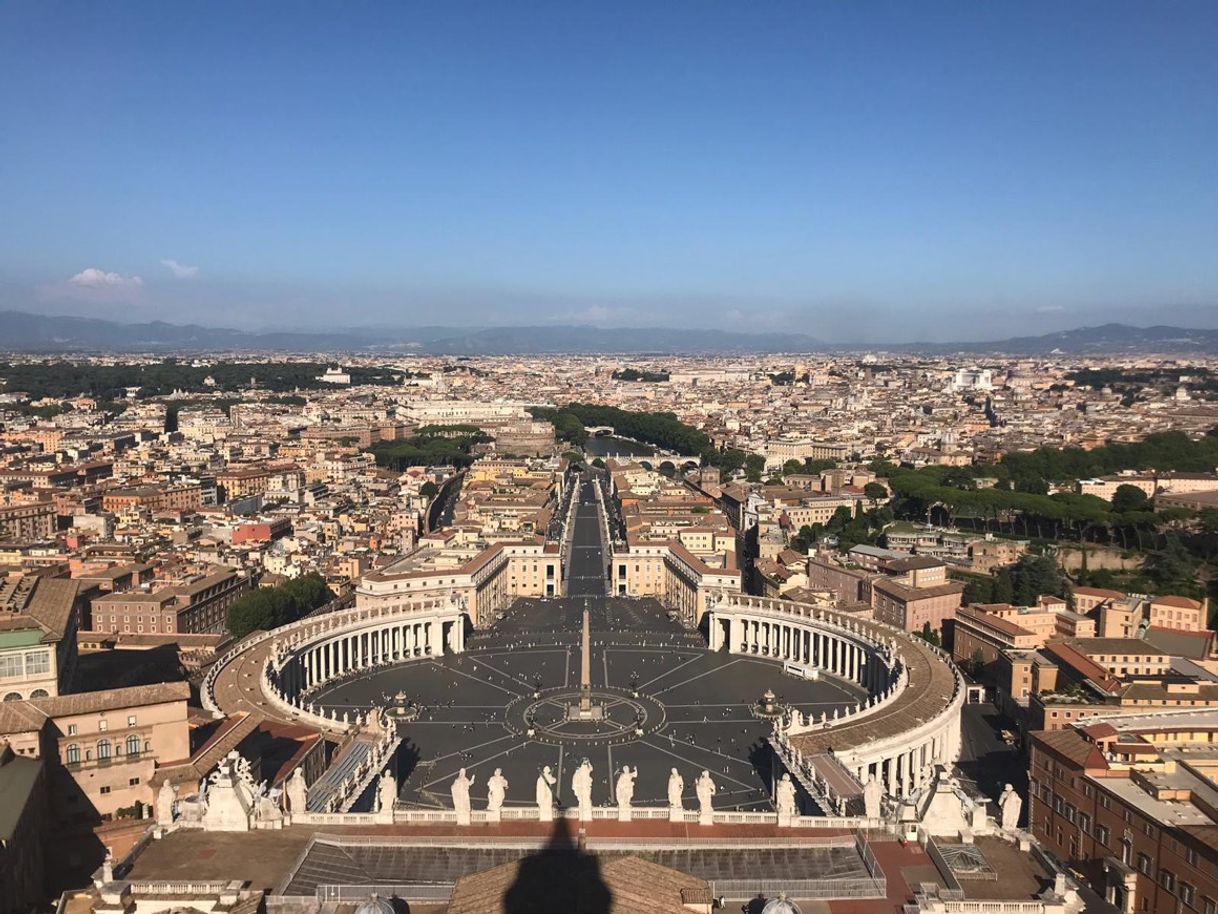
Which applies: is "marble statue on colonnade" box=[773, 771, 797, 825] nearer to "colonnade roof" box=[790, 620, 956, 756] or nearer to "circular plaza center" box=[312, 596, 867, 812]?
"circular plaza center" box=[312, 596, 867, 812]

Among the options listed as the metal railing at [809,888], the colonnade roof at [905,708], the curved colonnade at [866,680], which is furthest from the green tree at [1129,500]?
the metal railing at [809,888]

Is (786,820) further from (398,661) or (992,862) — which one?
(398,661)

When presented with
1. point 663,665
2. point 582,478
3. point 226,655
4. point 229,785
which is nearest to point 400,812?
point 229,785

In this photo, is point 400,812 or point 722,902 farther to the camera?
point 400,812

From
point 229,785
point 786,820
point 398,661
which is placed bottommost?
point 398,661

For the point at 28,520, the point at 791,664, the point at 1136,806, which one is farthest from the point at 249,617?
the point at 1136,806

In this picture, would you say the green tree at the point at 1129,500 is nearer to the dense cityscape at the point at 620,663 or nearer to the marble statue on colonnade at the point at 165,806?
the dense cityscape at the point at 620,663
